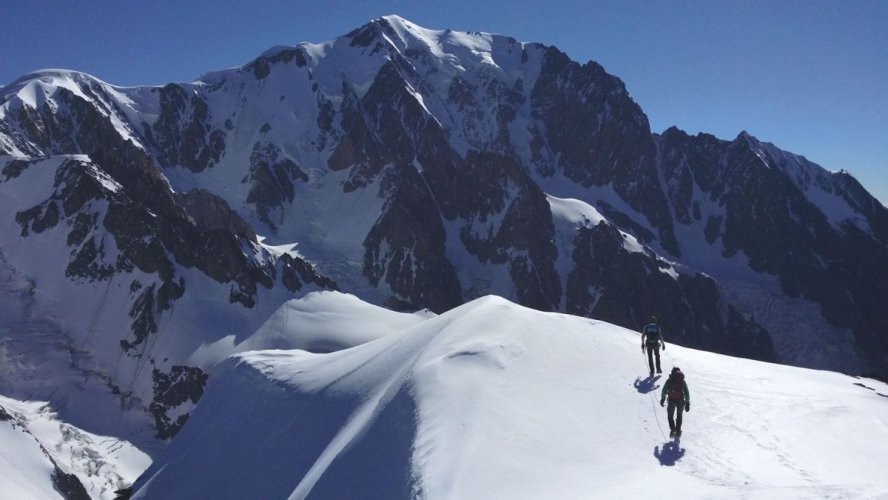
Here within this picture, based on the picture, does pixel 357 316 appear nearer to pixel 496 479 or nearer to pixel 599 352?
pixel 599 352

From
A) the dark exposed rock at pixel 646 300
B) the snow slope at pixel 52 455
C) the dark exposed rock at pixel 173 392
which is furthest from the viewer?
the dark exposed rock at pixel 646 300

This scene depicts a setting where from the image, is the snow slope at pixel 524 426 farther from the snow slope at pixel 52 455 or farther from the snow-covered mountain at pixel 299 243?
the snow-covered mountain at pixel 299 243

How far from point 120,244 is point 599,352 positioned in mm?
88311

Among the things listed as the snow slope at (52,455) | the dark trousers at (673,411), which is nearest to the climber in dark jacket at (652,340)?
the dark trousers at (673,411)

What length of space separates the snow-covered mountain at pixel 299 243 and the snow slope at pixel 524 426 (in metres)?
57.2

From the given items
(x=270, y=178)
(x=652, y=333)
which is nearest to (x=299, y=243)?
(x=270, y=178)

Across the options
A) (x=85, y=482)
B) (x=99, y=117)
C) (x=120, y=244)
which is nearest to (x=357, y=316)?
(x=120, y=244)

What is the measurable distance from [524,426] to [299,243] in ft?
444

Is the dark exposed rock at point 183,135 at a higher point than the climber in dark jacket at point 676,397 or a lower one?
higher

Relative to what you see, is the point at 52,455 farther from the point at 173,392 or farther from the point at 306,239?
the point at 306,239

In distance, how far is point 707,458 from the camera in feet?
59.1

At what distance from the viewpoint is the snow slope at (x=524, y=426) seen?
17.0m

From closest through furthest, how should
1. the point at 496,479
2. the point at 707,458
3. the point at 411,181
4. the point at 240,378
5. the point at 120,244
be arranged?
the point at 496,479, the point at 707,458, the point at 240,378, the point at 120,244, the point at 411,181

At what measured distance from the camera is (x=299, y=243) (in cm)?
15112
